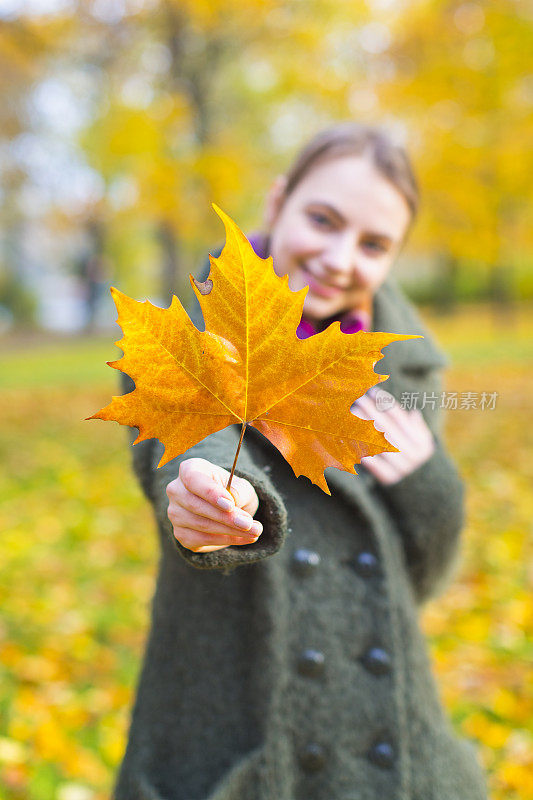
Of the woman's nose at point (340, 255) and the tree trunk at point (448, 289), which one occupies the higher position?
the woman's nose at point (340, 255)

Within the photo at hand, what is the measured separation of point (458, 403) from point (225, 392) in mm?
1118

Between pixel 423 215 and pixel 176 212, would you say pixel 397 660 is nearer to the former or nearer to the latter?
pixel 176 212

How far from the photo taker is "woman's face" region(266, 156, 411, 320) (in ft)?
4.23

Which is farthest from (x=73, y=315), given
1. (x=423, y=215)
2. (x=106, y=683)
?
(x=106, y=683)

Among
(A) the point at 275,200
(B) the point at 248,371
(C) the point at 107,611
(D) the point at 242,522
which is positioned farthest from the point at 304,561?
(C) the point at 107,611

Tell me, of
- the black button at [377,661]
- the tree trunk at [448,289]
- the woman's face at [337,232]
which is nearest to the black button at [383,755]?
the black button at [377,661]

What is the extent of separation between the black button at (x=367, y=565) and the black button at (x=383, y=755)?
0.30 metres

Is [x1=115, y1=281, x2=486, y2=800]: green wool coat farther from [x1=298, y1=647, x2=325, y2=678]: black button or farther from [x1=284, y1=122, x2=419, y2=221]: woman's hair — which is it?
[x1=284, y1=122, x2=419, y2=221]: woman's hair

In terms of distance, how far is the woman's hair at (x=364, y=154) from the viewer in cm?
135

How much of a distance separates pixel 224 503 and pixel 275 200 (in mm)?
919

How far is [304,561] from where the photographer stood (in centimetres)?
119

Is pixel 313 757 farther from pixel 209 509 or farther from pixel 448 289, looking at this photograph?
pixel 448 289

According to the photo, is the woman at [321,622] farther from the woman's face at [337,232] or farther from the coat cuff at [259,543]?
the coat cuff at [259,543]

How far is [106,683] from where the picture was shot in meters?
Answer: 2.62
